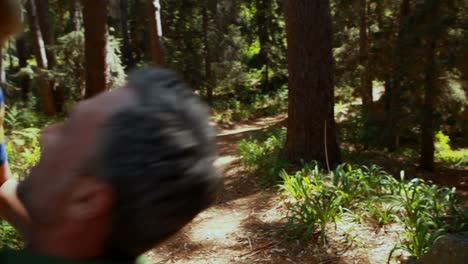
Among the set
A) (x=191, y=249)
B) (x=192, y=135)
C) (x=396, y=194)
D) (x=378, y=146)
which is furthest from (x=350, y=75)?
(x=192, y=135)

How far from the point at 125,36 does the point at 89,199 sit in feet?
88.6

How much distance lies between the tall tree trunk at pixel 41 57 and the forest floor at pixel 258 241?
1253 centimetres

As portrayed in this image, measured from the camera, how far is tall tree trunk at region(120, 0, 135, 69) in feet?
85.9

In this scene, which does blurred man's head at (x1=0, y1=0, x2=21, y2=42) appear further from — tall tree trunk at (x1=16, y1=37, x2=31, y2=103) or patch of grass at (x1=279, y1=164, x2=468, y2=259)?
tall tree trunk at (x1=16, y1=37, x2=31, y2=103)

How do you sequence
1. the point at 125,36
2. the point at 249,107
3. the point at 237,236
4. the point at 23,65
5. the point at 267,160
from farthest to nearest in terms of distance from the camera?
1. the point at 125,36
2. the point at 23,65
3. the point at 249,107
4. the point at 267,160
5. the point at 237,236

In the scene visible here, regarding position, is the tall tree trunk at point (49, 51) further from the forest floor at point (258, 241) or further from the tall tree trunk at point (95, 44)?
the forest floor at point (258, 241)

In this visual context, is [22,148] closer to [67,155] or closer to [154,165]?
[67,155]

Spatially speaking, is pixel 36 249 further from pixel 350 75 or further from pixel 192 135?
pixel 350 75

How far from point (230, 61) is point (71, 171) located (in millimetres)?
24483

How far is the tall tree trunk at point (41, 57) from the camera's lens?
647 inches

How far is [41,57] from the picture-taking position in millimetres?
16938

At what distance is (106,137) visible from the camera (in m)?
0.83

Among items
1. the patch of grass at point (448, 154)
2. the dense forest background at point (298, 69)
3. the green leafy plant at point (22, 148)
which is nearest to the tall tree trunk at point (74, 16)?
the dense forest background at point (298, 69)

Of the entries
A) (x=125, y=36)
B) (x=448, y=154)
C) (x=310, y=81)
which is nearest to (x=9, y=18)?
(x=310, y=81)
